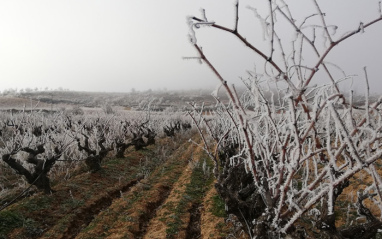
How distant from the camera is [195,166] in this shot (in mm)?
12000

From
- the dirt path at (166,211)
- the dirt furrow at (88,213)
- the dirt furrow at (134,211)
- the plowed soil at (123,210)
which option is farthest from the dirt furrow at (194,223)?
the dirt furrow at (88,213)

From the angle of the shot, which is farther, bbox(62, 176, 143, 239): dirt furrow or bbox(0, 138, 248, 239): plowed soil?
bbox(62, 176, 143, 239): dirt furrow

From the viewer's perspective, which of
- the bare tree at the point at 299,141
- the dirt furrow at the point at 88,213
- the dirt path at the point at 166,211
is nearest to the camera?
the bare tree at the point at 299,141

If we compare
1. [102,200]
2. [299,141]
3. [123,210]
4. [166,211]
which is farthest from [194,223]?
[299,141]

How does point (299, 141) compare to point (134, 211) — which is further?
point (134, 211)

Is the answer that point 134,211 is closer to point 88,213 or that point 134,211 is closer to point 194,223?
point 88,213

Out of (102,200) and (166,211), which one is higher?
(166,211)

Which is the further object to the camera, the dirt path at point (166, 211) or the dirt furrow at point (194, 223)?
the dirt furrow at point (194, 223)

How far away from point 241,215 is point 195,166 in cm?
693

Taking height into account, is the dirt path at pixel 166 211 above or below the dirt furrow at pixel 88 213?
above

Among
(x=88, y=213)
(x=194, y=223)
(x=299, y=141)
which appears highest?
(x=299, y=141)

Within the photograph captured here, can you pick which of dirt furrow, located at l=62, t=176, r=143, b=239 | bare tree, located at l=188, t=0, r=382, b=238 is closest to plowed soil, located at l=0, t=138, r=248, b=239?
dirt furrow, located at l=62, t=176, r=143, b=239

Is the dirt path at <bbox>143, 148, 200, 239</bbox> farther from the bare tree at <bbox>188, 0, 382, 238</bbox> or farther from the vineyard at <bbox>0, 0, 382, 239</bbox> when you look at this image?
the bare tree at <bbox>188, 0, 382, 238</bbox>

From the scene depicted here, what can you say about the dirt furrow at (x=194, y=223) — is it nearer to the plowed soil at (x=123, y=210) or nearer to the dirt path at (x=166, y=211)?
the plowed soil at (x=123, y=210)
